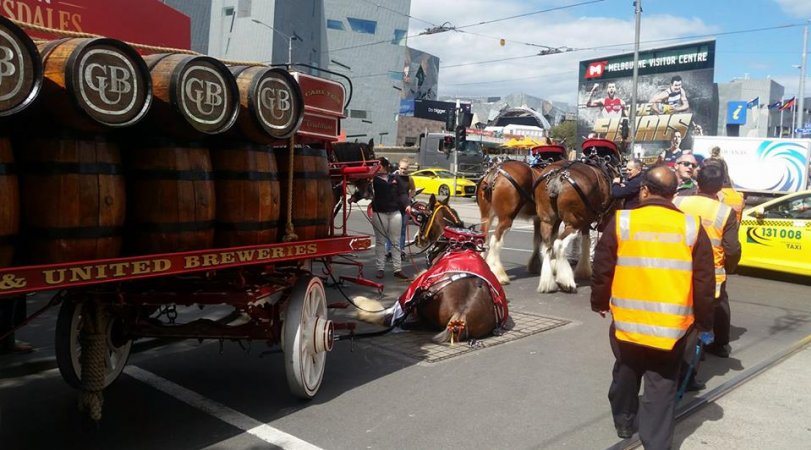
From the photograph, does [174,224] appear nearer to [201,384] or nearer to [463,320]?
[201,384]

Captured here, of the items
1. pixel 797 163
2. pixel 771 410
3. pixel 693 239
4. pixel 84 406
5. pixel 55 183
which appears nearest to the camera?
pixel 55 183

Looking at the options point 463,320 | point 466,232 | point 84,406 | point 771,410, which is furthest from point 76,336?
point 771,410

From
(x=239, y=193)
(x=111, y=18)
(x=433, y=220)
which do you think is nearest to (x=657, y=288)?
(x=239, y=193)

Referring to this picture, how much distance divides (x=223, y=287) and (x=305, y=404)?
1.06m

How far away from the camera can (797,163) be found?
834 inches

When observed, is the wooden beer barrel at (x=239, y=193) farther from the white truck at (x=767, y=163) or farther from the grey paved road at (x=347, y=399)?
the white truck at (x=767, y=163)

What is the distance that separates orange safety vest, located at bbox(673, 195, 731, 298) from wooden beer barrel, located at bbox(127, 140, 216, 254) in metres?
3.88

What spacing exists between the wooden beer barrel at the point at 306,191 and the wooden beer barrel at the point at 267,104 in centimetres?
37

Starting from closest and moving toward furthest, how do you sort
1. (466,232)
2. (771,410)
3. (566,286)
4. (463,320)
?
(771,410) < (463,320) < (466,232) < (566,286)

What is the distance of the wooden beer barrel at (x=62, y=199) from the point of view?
3203mm

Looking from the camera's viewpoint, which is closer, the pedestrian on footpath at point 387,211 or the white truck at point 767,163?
the pedestrian on footpath at point 387,211

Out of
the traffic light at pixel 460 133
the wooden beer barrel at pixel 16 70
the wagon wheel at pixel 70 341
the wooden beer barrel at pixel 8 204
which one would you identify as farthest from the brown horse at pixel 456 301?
the traffic light at pixel 460 133

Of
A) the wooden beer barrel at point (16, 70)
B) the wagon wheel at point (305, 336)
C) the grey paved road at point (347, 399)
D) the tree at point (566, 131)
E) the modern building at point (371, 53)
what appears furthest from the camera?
the tree at point (566, 131)

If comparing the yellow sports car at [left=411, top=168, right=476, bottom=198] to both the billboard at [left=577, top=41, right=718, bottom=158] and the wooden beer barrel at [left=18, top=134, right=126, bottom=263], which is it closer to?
the billboard at [left=577, top=41, right=718, bottom=158]
